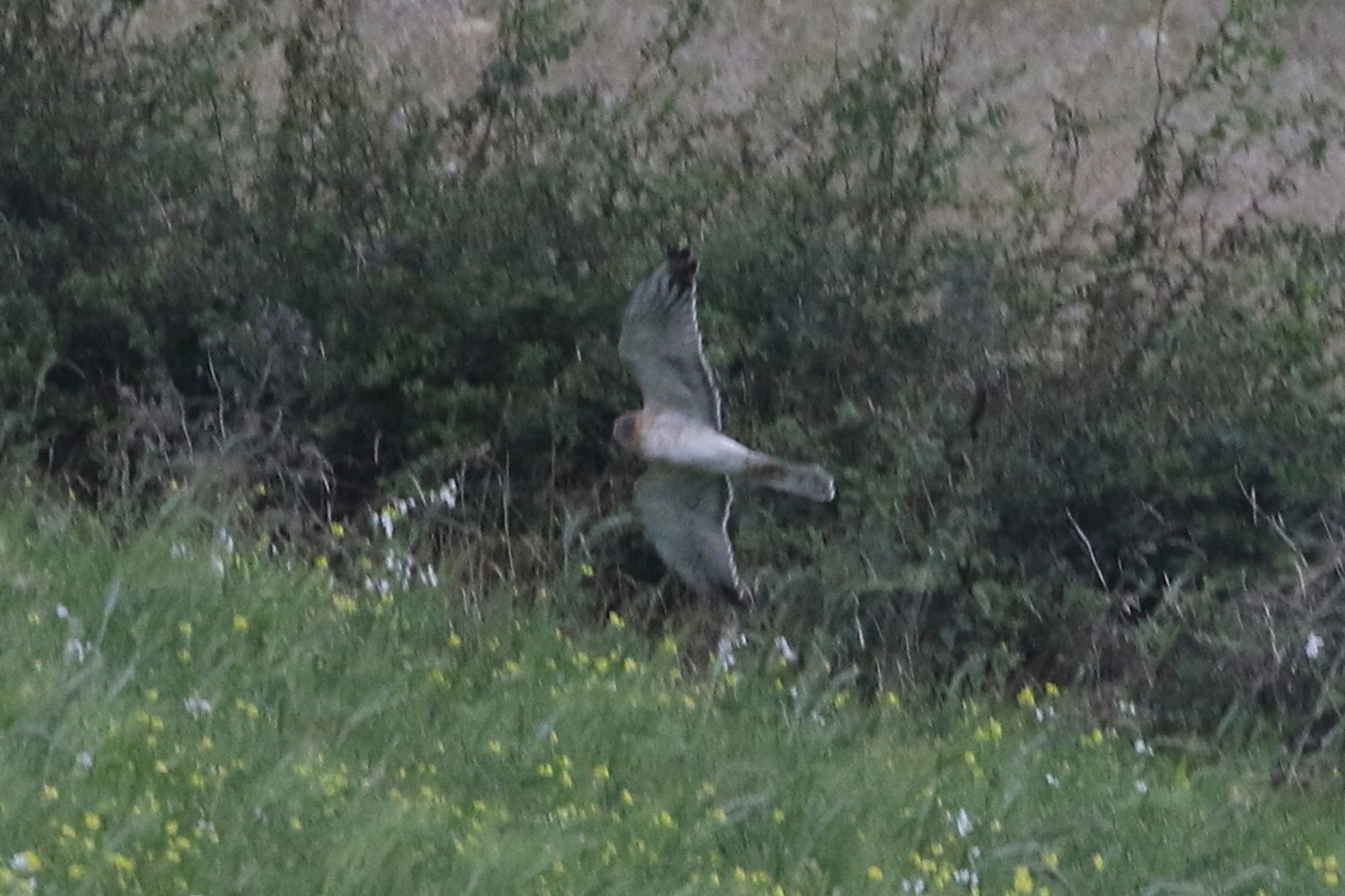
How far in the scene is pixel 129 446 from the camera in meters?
7.63

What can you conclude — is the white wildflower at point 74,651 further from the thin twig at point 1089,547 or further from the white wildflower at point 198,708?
the thin twig at point 1089,547

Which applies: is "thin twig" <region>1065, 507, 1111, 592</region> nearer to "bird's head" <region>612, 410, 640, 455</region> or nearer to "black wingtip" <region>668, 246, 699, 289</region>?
"bird's head" <region>612, 410, 640, 455</region>

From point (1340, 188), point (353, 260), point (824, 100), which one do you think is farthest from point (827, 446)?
point (1340, 188)

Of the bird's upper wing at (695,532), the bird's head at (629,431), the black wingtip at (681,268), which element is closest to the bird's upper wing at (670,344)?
the black wingtip at (681,268)

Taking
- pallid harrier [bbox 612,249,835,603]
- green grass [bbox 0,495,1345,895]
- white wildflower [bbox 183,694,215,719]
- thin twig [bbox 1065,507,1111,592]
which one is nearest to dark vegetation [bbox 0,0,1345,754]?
thin twig [bbox 1065,507,1111,592]

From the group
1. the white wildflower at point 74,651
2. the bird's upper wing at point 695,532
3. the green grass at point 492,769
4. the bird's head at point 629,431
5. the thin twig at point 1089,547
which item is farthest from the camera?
the thin twig at point 1089,547

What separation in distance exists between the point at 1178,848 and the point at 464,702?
6.39ft

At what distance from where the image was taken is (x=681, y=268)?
620 centimetres

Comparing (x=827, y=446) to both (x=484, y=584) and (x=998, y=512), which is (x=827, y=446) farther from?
(x=484, y=584)

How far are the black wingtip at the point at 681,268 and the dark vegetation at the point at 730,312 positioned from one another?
169cm

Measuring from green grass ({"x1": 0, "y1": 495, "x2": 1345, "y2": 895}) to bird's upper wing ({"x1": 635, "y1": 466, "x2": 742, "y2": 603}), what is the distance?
0.34 m

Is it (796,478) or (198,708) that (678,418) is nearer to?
(796,478)

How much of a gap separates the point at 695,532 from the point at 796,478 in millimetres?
792

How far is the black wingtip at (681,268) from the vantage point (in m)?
6.16
